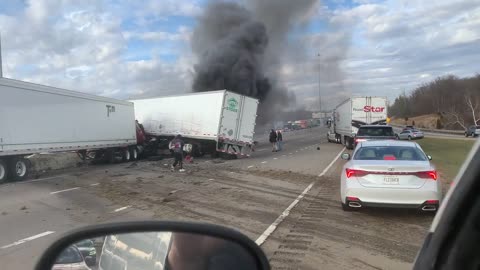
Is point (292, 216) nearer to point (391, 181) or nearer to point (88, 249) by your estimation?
point (391, 181)

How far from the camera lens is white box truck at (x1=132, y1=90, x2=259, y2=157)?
27.1m

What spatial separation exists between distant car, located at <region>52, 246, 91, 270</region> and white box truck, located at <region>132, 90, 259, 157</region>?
24.6 m

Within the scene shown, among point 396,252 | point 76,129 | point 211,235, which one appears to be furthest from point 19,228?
point 76,129

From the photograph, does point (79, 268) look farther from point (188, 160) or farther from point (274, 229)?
point (188, 160)

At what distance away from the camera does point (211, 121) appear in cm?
2727

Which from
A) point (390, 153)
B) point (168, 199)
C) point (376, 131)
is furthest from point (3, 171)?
point (376, 131)

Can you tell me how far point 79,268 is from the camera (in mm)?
2141

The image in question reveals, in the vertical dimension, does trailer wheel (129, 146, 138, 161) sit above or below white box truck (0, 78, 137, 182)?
below

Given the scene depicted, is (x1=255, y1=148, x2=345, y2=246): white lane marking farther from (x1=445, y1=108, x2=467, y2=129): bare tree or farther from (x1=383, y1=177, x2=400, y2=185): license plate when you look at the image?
(x1=445, y1=108, x2=467, y2=129): bare tree

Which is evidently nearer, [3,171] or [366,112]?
[3,171]

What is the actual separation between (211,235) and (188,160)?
24160 millimetres

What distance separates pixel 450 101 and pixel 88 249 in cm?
12074

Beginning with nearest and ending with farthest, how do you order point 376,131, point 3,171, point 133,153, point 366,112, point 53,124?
point 3,171
point 53,124
point 376,131
point 133,153
point 366,112

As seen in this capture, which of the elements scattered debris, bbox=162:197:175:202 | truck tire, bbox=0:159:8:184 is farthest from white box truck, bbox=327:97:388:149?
scattered debris, bbox=162:197:175:202
